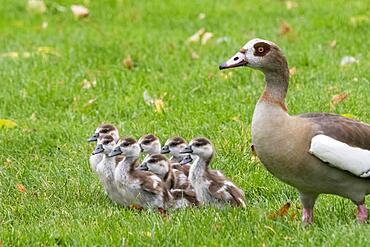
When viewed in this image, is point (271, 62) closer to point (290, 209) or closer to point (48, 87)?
point (290, 209)

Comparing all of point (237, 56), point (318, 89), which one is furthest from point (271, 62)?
point (318, 89)

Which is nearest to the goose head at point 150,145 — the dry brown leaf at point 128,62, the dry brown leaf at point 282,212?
the dry brown leaf at point 282,212

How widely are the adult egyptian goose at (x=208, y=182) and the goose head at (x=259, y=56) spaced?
3.46 feet

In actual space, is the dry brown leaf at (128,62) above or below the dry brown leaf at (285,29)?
below

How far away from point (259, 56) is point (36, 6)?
30.5 ft

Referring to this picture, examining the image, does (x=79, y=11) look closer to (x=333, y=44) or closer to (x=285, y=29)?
(x=285, y=29)

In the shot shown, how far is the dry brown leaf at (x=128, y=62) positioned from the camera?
11758mm

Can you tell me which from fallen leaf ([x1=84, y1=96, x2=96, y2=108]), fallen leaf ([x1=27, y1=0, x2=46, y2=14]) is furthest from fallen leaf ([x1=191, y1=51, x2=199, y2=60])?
fallen leaf ([x1=27, y1=0, x2=46, y2=14])

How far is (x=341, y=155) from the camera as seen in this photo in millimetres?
6223

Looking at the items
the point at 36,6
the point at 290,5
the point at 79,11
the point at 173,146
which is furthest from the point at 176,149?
the point at 36,6

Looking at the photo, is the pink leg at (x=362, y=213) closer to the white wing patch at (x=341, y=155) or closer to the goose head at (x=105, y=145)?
the white wing patch at (x=341, y=155)

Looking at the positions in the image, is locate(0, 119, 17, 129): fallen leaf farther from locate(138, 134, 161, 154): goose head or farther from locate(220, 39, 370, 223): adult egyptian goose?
locate(220, 39, 370, 223): adult egyptian goose

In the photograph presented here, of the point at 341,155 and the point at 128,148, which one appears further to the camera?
the point at 128,148

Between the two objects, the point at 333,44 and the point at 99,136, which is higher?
the point at 333,44
